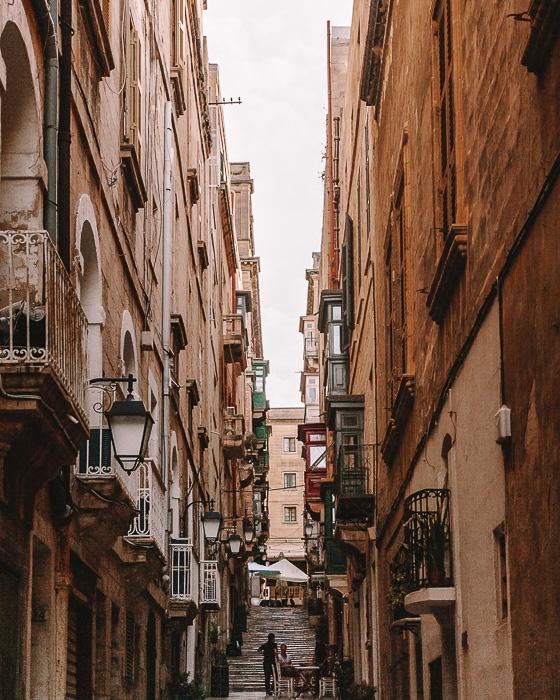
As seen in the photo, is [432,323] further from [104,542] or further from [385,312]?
[385,312]

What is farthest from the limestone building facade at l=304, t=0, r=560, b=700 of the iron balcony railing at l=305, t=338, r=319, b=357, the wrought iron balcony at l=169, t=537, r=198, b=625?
the iron balcony railing at l=305, t=338, r=319, b=357

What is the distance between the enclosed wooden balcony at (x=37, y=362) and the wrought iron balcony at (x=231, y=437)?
125 feet

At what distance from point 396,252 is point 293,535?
82.0 meters

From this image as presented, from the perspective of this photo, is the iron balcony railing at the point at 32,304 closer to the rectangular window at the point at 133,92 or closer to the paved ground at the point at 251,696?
the rectangular window at the point at 133,92

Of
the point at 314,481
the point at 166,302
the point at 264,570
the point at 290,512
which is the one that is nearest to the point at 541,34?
the point at 166,302

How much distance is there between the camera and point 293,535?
9881cm

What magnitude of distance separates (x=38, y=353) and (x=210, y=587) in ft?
72.6

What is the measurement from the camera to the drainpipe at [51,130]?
10477 millimetres

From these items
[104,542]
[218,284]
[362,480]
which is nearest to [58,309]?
[104,542]

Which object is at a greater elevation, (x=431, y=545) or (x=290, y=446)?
(x=290, y=446)

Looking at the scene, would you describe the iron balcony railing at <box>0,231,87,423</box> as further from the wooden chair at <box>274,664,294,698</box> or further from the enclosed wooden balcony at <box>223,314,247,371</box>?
the enclosed wooden balcony at <box>223,314,247,371</box>

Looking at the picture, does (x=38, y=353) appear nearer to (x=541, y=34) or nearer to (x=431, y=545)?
(x=541, y=34)

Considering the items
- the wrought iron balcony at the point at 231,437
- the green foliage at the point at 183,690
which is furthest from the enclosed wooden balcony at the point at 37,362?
the wrought iron balcony at the point at 231,437

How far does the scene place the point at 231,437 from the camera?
48312mm
